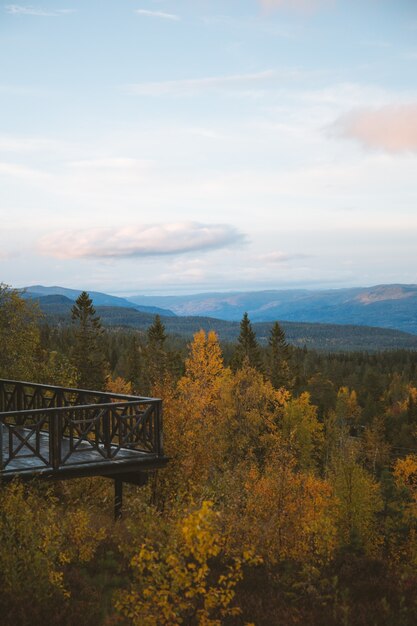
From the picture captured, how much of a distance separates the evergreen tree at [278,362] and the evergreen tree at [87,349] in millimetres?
23356

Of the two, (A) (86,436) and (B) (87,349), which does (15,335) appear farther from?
(B) (87,349)

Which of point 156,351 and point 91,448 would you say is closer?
point 91,448

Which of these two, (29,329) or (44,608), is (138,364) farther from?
(44,608)

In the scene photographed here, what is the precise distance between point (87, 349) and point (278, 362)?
26947 mm

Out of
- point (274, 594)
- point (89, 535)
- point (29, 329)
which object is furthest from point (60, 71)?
point (274, 594)

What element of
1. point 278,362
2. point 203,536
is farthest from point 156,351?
point 203,536

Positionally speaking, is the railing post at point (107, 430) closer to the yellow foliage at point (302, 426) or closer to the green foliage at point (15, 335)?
the green foliage at point (15, 335)

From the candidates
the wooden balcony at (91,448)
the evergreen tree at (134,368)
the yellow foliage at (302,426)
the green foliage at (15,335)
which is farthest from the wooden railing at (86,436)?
the evergreen tree at (134,368)

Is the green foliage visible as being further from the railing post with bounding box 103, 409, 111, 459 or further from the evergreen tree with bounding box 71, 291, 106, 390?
the evergreen tree with bounding box 71, 291, 106, 390

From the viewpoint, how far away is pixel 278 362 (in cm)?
8144

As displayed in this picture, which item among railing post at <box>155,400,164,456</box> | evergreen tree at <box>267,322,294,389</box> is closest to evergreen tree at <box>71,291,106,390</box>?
evergreen tree at <box>267,322,294,389</box>

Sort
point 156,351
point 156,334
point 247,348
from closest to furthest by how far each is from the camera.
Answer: point 247,348, point 156,334, point 156,351

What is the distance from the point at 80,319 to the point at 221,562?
190 feet

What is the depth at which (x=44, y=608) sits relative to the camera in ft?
32.6
